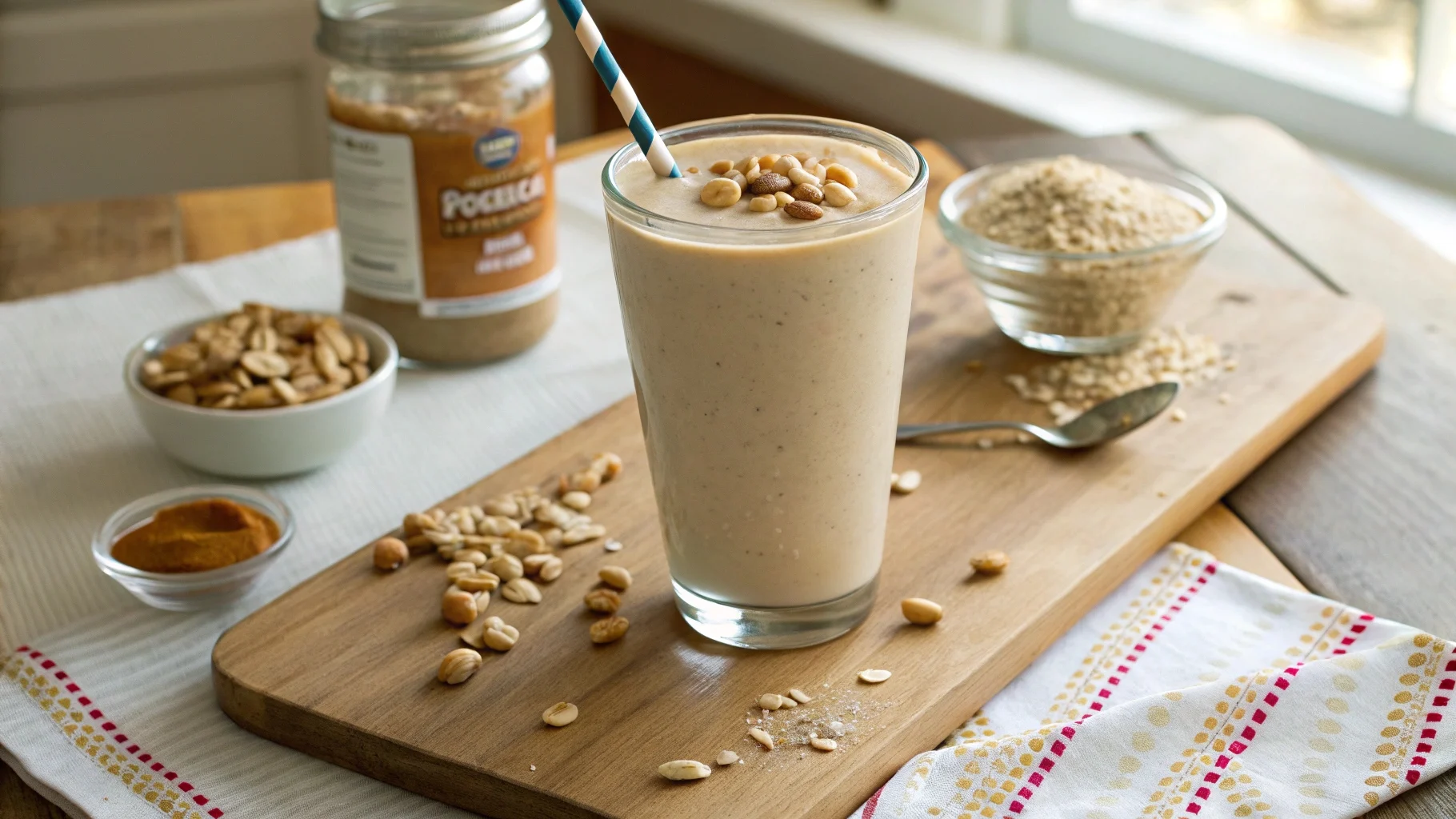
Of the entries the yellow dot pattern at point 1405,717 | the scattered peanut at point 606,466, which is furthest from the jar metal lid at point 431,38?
the yellow dot pattern at point 1405,717

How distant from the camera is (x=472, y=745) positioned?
836 mm

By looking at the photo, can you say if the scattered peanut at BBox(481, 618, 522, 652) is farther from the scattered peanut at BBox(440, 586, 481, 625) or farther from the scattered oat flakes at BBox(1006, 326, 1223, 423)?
the scattered oat flakes at BBox(1006, 326, 1223, 423)

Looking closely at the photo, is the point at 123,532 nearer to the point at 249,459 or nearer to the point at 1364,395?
the point at 249,459

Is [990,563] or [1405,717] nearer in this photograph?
[1405,717]

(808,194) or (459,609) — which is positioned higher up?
(808,194)

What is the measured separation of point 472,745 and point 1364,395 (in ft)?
2.84

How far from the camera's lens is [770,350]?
815 millimetres

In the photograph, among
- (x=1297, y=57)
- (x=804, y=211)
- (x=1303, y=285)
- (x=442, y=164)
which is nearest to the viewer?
(x=804, y=211)

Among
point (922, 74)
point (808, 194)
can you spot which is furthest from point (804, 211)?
point (922, 74)

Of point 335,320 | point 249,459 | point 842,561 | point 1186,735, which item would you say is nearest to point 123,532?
point 249,459

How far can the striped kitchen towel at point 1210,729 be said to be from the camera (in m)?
0.81

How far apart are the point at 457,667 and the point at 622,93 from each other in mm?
377

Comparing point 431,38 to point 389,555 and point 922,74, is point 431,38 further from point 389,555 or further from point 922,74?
point 922,74

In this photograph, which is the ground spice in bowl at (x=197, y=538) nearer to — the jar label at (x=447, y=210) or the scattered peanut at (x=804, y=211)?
the jar label at (x=447, y=210)
